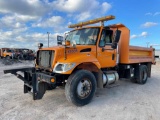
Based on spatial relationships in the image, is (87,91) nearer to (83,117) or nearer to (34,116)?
(83,117)

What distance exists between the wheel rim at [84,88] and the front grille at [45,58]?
3.65 feet

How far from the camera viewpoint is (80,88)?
4684mm

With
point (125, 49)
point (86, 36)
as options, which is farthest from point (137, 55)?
point (86, 36)

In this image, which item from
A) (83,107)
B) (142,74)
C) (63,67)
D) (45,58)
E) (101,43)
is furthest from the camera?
(142,74)

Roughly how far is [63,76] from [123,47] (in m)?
3.30

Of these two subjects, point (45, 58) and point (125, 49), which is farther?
point (125, 49)

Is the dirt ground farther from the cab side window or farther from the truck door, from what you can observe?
the cab side window

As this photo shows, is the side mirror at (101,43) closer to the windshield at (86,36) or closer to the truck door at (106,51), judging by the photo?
the truck door at (106,51)

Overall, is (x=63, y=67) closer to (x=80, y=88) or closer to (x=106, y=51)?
(x=80, y=88)

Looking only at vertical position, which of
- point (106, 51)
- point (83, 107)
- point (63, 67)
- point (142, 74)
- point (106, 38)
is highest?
point (106, 38)

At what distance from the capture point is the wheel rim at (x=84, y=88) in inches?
184

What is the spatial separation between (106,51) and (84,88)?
1755 millimetres

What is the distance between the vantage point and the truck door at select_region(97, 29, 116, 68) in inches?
219

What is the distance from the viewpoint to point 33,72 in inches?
201
